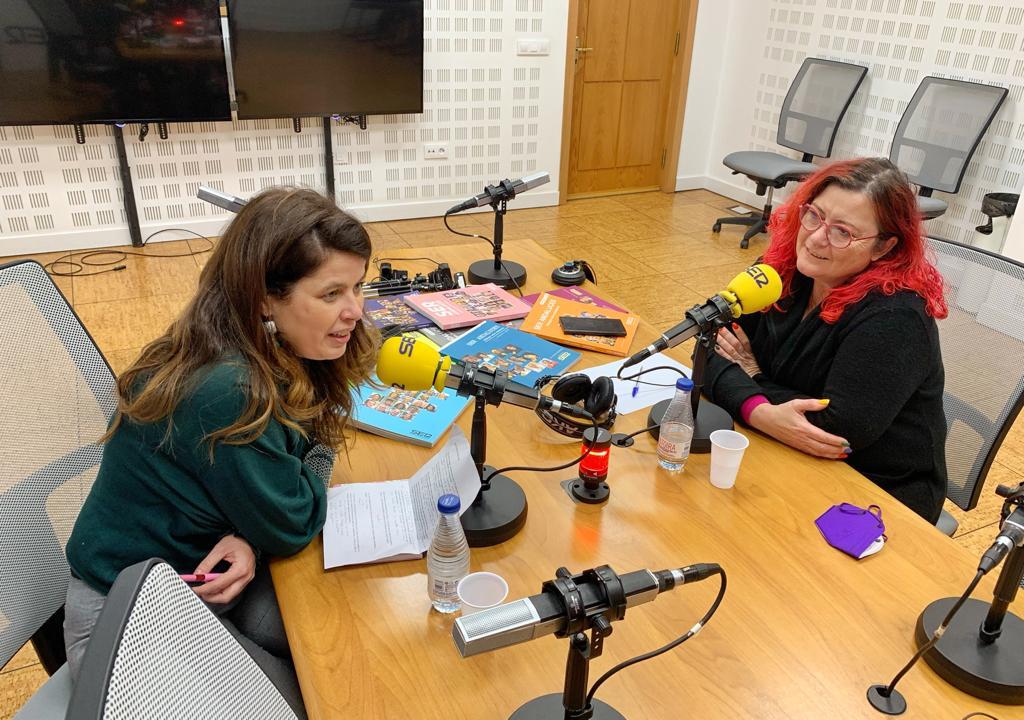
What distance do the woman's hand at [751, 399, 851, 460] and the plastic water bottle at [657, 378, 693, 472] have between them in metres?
0.20

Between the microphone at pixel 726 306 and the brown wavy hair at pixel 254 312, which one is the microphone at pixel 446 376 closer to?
the brown wavy hair at pixel 254 312

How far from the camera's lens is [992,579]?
1.17 m

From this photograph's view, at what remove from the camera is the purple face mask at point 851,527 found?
122 centimetres

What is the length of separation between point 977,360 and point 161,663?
1.70 m

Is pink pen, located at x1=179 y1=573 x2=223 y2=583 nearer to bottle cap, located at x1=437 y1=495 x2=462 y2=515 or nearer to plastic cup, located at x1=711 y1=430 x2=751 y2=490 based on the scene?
bottle cap, located at x1=437 y1=495 x2=462 y2=515

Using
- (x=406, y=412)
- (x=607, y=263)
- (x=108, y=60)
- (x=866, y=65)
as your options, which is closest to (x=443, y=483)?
(x=406, y=412)

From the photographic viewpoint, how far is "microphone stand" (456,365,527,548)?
1131 millimetres

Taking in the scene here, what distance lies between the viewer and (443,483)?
1.24 m

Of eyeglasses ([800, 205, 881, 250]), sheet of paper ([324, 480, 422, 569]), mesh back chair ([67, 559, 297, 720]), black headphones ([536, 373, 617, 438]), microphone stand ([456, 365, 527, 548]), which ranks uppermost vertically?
eyeglasses ([800, 205, 881, 250])

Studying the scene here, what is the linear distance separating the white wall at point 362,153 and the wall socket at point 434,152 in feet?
0.10

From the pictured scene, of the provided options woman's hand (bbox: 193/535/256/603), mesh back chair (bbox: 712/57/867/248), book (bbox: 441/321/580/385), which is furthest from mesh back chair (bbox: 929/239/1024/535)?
mesh back chair (bbox: 712/57/867/248)

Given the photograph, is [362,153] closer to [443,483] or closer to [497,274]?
[497,274]

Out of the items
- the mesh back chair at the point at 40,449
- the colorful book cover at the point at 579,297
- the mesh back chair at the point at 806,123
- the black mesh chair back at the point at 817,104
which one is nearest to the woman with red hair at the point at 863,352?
the colorful book cover at the point at 579,297

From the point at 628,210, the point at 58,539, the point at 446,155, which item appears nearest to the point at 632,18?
the point at 628,210
